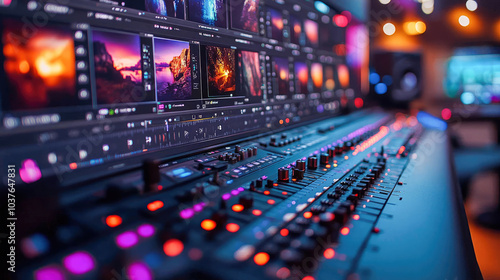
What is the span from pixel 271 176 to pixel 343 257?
38 centimetres

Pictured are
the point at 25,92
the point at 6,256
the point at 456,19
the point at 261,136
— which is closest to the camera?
the point at 6,256

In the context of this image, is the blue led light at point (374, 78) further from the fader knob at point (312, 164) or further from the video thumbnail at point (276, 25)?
the fader knob at point (312, 164)

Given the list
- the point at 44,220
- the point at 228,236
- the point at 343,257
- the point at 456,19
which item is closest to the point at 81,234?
the point at 44,220

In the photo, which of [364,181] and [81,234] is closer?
[81,234]

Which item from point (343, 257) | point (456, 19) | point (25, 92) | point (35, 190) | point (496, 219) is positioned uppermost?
point (456, 19)

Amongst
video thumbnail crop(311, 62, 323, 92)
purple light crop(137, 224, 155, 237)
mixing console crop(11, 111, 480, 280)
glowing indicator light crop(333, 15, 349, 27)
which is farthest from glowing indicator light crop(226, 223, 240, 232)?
glowing indicator light crop(333, 15, 349, 27)

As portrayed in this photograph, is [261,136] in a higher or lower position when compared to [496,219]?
higher

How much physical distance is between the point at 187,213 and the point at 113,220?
13 centimetres

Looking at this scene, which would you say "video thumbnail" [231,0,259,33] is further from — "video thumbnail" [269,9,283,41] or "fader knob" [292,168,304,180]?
"fader knob" [292,168,304,180]

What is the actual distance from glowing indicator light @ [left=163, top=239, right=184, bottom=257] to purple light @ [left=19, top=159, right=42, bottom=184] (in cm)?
31

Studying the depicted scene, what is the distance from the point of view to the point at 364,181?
83cm

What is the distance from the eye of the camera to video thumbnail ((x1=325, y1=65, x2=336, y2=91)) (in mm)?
1992

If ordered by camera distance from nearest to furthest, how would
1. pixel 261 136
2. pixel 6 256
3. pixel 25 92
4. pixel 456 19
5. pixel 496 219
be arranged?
pixel 6 256, pixel 25 92, pixel 261 136, pixel 496 219, pixel 456 19

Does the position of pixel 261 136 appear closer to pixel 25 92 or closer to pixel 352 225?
pixel 352 225
